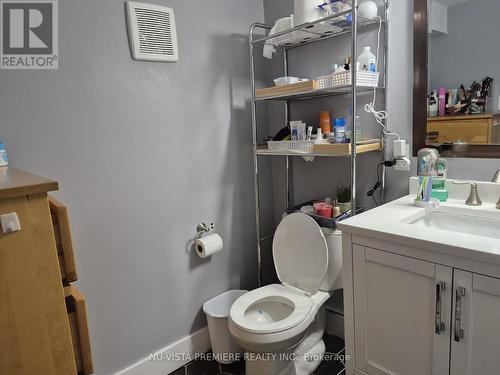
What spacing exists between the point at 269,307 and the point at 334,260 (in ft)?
1.41

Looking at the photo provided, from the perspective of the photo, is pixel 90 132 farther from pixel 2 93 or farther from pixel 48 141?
pixel 2 93

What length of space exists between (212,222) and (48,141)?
93 cm

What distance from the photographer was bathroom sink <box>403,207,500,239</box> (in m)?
1.32

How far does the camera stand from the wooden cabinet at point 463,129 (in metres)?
1.43

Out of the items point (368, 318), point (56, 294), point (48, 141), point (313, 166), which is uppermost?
point (48, 141)

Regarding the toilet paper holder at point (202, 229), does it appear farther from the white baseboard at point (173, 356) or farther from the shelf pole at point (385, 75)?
the shelf pole at point (385, 75)

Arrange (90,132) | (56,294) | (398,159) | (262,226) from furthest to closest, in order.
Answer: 1. (262,226)
2. (398,159)
3. (90,132)
4. (56,294)

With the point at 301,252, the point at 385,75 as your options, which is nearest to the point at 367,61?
the point at 385,75

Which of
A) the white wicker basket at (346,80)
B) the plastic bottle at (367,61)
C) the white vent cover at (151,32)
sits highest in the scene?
the white vent cover at (151,32)

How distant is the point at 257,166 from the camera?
Result: 2.17 m

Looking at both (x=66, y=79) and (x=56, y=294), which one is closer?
(x=56, y=294)

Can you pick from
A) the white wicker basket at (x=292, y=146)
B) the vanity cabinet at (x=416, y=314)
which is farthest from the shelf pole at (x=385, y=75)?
the vanity cabinet at (x=416, y=314)

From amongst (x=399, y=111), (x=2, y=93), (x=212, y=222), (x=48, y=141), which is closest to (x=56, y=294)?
(x=48, y=141)

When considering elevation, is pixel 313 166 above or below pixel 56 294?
above
